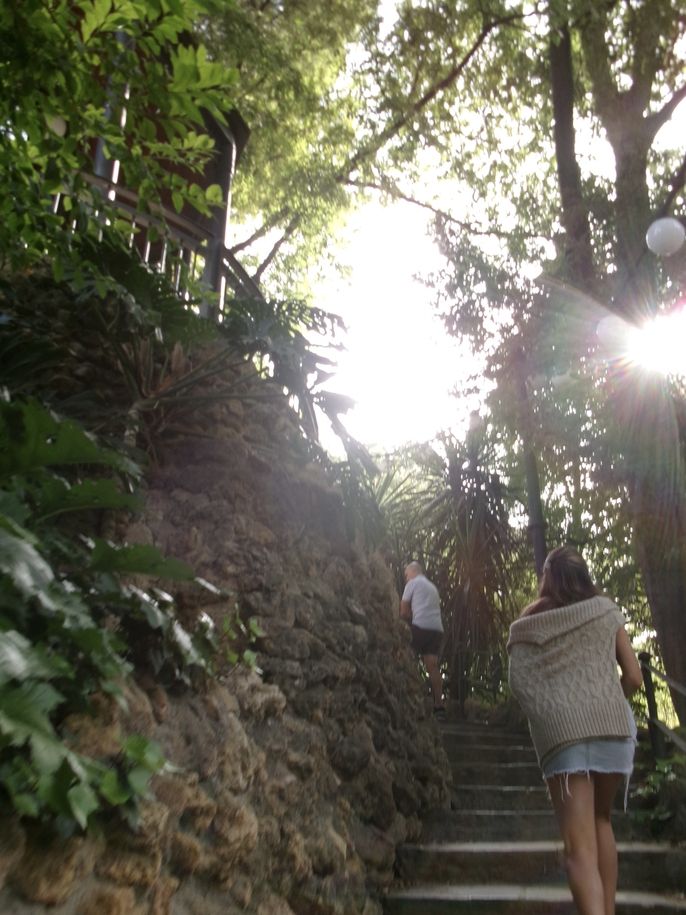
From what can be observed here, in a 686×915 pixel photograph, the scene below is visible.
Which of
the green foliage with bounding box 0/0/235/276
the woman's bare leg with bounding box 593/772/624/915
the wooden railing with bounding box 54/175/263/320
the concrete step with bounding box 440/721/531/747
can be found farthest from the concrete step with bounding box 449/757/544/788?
the green foliage with bounding box 0/0/235/276

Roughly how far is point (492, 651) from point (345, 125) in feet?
25.9

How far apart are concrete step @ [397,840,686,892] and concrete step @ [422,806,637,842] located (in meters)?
0.33

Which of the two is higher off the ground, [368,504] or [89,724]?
[368,504]

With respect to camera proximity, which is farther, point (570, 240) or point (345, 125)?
point (345, 125)

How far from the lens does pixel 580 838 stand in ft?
8.70

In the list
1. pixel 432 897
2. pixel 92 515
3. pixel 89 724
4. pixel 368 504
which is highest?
pixel 368 504

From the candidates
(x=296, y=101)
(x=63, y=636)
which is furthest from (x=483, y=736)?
(x=296, y=101)

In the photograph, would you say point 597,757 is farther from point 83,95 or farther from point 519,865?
point 83,95

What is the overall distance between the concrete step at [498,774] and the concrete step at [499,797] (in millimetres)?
163

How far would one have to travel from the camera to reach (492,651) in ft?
27.8

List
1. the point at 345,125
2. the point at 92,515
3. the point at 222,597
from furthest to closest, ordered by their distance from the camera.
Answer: the point at 345,125 < the point at 92,515 < the point at 222,597

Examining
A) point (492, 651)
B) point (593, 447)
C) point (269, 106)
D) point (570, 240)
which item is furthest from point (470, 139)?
point (492, 651)

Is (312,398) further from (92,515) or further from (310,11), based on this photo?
(310,11)

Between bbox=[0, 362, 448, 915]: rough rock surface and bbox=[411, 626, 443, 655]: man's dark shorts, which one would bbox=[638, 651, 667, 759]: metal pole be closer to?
bbox=[0, 362, 448, 915]: rough rock surface
